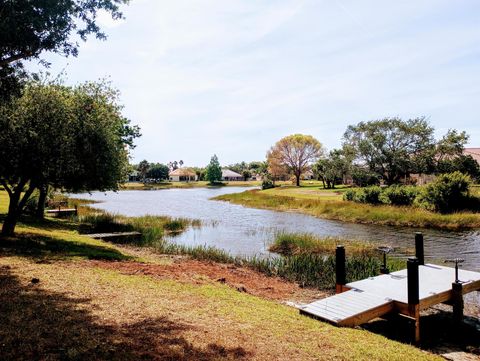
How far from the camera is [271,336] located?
7953 millimetres

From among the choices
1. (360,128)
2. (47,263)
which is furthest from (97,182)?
(360,128)

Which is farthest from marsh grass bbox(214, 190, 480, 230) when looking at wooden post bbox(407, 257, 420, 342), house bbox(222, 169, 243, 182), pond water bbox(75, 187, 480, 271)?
house bbox(222, 169, 243, 182)

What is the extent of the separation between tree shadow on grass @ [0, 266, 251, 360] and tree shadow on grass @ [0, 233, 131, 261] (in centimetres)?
666

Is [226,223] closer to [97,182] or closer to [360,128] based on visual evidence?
[97,182]

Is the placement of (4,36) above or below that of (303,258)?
above

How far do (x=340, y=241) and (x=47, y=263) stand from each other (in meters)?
17.8

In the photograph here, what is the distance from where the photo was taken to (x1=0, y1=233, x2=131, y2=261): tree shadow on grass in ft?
49.3

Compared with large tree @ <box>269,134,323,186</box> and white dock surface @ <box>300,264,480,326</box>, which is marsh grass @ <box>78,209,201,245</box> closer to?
white dock surface @ <box>300,264,480,326</box>

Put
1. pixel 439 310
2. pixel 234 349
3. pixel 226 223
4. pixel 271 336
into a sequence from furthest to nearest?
pixel 226 223 → pixel 439 310 → pixel 271 336 → pixel 234 349

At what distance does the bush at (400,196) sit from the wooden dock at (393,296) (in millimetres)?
26973

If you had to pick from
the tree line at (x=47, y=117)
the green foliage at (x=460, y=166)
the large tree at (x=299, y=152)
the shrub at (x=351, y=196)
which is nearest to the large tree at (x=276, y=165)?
the large tree at (x=299, y=152)

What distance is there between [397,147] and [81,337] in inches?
2329

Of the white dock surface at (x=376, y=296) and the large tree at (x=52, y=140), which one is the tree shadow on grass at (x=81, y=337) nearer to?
the white dock surface at (x=376, y=296)

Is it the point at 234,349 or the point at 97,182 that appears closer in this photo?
the point at 234,349
